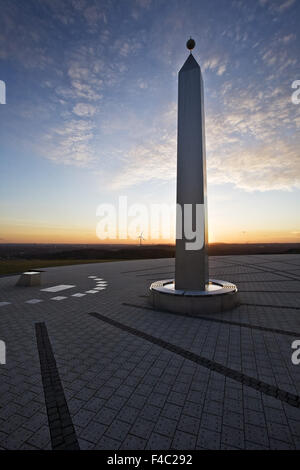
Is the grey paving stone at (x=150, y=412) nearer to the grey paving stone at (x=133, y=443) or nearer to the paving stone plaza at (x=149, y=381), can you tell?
the paving stone plaza at (x=149, y=381)

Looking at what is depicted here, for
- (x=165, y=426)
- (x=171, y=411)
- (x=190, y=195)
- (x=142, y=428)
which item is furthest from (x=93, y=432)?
(x=190, y=195)

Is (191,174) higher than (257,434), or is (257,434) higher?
(191,174)

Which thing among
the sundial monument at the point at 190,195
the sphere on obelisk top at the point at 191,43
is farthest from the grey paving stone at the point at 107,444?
the sphere on obelisk top at the point at 191,43

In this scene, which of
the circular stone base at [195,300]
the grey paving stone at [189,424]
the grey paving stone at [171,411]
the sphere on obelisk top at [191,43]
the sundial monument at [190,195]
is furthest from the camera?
the sphere on obelisk top at [191,43]

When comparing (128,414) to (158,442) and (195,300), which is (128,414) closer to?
(158,442)

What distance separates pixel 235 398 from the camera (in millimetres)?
3498

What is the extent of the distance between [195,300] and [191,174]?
4.68 metres

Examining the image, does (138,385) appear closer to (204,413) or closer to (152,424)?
(152,424)

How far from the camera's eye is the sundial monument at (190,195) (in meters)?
8.41

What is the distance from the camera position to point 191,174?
334 inches

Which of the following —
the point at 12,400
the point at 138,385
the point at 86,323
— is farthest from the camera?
the point at 86,323

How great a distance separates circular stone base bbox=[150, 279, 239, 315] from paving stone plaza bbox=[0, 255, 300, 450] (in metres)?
0.39
